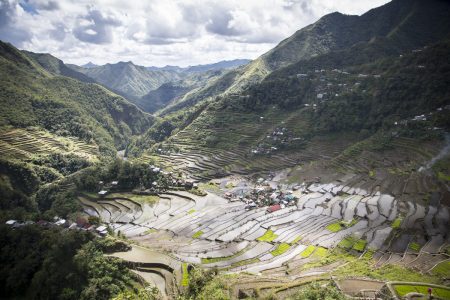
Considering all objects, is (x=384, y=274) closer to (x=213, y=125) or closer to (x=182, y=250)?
(x=182, y=250)

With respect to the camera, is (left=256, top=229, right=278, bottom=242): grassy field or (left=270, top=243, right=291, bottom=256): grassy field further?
(left=256, top=229, right=278, bottom=242): grassy field

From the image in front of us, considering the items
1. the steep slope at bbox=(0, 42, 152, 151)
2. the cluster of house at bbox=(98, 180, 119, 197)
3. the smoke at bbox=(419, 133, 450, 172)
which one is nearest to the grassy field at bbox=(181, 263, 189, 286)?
the cluster of house at bbox=(98, 180, 119, 197)

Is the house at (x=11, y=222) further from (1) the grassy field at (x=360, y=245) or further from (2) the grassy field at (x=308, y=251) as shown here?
(1) the grassy field at (x=360, y=245)

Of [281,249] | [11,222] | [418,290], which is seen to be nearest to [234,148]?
[281,249]

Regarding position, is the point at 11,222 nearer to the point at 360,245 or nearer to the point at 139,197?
the point at 139,197

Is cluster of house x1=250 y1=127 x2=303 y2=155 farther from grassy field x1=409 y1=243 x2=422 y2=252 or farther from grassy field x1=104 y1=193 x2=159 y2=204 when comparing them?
grassy field x1=409 y1=243 x2=422 y2=252

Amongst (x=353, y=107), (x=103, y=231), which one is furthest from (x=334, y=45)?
(x=103, y=231)
